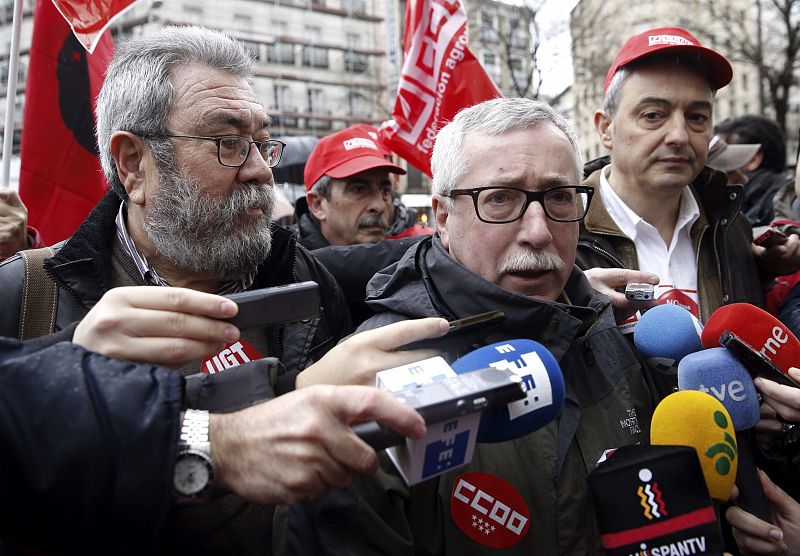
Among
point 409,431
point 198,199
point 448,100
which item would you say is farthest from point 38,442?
point 448,100

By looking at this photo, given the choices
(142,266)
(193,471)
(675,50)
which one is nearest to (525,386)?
(193,471)

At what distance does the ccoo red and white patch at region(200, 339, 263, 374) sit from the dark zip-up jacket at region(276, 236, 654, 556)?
17.9 inches

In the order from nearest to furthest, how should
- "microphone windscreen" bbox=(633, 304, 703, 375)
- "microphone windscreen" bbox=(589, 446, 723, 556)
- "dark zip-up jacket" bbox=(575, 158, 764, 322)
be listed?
"microphone windscreen" bbox=(589, 446, 723, 556), "microphone windscreen" bbox=(633, 304, 703, 375), "dark zip-up jacket" bbox=(575, 158, 764, 322)

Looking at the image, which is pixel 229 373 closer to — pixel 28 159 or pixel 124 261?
pixel 124 261

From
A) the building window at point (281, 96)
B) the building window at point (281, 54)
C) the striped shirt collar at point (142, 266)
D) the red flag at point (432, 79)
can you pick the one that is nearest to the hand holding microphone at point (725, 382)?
the striped shirt collar at point (142, 266)

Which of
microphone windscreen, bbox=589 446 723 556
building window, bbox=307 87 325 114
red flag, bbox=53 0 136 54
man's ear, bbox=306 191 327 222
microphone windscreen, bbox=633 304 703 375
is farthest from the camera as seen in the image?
building window, bbox=307 87 325 114

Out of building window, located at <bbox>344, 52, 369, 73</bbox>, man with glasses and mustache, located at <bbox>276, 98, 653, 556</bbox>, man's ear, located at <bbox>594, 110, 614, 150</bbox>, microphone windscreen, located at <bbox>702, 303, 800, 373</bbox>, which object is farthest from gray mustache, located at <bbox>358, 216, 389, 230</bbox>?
building window, located at <bbox>344, 52, 369, 73</bbox>

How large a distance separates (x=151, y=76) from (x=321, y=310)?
93 cm

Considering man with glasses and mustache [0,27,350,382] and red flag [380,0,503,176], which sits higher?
red flag [380,0,503,176]

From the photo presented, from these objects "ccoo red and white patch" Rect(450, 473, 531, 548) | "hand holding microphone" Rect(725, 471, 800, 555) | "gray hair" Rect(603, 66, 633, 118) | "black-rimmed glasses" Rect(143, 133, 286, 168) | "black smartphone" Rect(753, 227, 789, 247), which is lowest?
"hand holding microphone" Rect(725, 471, 800, 555)

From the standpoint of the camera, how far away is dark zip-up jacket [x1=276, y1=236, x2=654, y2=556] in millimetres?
1403

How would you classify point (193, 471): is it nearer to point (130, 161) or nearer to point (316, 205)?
point (130, 161)

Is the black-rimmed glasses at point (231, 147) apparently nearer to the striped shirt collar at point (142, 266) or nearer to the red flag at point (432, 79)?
the striped shirt collar at point (142, 266)

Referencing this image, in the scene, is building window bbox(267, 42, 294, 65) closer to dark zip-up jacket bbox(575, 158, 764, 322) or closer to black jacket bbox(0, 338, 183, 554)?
dark zip-up jacket bbox(575, 158, 764, 322)
